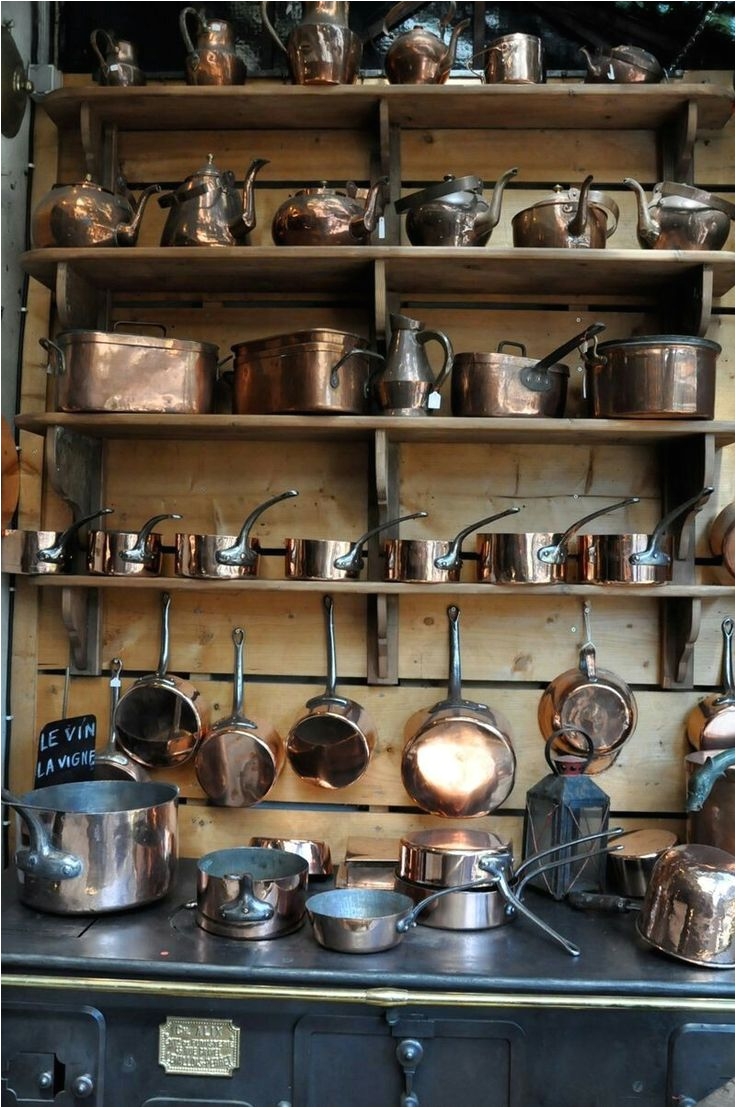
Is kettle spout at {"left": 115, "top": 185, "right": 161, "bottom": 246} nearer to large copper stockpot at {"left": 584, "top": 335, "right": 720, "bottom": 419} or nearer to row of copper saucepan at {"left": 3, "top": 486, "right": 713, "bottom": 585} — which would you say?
row of copper saucepan at {"left": 3, "top": 486, "right": 713, "bottom": 585}

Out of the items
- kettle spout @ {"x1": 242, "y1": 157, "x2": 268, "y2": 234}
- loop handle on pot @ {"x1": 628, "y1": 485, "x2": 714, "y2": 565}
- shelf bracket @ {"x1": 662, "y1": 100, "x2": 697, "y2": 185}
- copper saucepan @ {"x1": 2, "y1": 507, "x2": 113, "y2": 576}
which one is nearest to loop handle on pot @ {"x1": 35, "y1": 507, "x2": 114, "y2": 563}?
copper saucepan @ {"x1": 2, "y1": 507, "x2": 113, "y2": 576}

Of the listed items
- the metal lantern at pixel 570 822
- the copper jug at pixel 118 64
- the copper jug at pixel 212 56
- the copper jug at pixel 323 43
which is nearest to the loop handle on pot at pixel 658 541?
the metal lantern at pixel 570 822

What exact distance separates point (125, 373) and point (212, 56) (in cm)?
75

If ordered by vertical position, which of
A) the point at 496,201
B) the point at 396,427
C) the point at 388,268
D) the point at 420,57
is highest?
the point at 420,57

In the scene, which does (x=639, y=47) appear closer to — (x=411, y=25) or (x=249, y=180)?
(x=411, y=25)

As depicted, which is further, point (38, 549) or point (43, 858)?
point (38, 549)

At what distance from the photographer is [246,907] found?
5.78ft

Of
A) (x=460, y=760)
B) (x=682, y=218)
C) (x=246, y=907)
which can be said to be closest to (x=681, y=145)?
(x=682, y=218)

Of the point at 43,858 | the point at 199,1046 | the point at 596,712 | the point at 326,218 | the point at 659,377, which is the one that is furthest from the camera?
the point at 596,712

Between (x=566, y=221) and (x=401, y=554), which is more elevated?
(x=566, y=221)

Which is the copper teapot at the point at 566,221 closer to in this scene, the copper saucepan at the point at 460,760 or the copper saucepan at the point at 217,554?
the copper saucepan at the point at 217,554

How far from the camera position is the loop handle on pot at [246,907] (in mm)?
1760

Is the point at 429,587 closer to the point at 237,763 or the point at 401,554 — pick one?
the point at 401,554

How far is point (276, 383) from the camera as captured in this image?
206 centimetres
